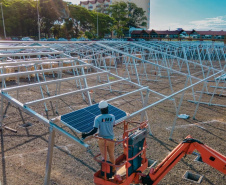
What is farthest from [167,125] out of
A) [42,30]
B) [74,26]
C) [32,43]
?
[74,26]

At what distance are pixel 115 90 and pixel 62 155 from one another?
25.7ft

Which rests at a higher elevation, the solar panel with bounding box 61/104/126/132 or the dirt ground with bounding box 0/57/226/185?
the solar panel with bounding box 61/104/126/132

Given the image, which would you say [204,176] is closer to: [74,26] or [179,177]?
[179,177]

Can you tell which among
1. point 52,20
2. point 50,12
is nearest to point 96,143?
point 50,12

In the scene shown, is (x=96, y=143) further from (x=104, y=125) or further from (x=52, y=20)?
(x=52, y=20)

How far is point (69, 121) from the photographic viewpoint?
4113 mm

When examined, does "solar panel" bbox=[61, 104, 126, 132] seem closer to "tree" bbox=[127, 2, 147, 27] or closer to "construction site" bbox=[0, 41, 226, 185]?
"construction site" bbox=[0, 41, 226, 185]

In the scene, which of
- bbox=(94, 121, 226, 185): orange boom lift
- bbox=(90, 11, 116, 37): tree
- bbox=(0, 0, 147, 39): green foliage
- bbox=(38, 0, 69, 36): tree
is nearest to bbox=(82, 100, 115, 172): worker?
bbox=(94, 121, 226, 185): orange boom lift

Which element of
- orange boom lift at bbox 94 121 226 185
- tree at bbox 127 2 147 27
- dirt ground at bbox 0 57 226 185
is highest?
tree at bbox 127 2 147 27

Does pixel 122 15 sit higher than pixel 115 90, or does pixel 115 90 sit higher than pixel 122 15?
pixel 122 15

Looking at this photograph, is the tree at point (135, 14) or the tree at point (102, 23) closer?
the tree at point (102, 23)

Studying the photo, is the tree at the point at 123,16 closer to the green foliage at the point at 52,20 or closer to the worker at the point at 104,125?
the green foliage at the point at 52,20

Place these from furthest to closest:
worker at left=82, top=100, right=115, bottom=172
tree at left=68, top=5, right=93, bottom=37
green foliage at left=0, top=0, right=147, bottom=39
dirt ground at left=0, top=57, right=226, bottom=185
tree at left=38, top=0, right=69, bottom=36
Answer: tree at left=68, top=5, right=93, bottom=37 < tree at left=38, top=0, right=69, bottom=36 < green foliage at left=0, top=0, right=147, bottom=39 < dirt ground at left=0, top=57, right=226, bottom=185 < worker at left=82, top=100, right=115, bottom=172

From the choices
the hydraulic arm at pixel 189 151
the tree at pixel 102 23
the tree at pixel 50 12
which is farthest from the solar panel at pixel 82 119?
the tree at pixel 102 23
